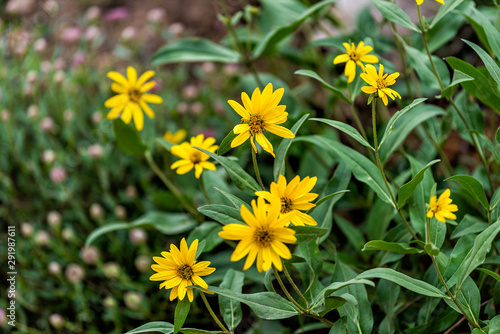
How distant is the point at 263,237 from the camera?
64 centimetres

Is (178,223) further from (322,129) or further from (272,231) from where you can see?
(272,231)

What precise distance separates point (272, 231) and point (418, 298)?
483mm

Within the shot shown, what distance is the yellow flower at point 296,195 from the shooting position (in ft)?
2.27

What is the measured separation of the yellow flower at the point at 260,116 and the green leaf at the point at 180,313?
0.27 m

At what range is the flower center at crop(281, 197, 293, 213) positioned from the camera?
70 cm

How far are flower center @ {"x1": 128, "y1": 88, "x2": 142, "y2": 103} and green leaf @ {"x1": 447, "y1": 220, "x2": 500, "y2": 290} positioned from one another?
0.72m

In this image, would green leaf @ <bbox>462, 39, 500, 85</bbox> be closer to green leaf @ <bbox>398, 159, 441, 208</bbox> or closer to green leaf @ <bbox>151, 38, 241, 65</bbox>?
green leaf @ <bbox>398, 159, 441, 208</bbox>

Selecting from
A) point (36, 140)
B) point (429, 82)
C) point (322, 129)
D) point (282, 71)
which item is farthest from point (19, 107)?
point (429, 82)

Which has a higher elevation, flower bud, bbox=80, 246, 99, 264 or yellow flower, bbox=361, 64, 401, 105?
flower bud, bbox=80, 246, 99, 264

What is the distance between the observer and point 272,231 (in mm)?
637

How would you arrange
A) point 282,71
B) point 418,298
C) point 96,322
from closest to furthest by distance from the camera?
point 418,298
point 96,322
point 282,71

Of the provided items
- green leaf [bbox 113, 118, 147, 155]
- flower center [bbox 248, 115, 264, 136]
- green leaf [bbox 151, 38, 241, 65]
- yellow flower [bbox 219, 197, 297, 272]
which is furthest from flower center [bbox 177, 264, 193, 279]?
green leaf [bbox 151, 38, 241, 65]

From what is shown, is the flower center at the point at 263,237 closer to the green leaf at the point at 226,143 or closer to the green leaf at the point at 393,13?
the green leaf at the point at 226,143

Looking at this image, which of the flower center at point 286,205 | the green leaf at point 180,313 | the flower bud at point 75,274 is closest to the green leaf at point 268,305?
the green leaf at point 180,313
